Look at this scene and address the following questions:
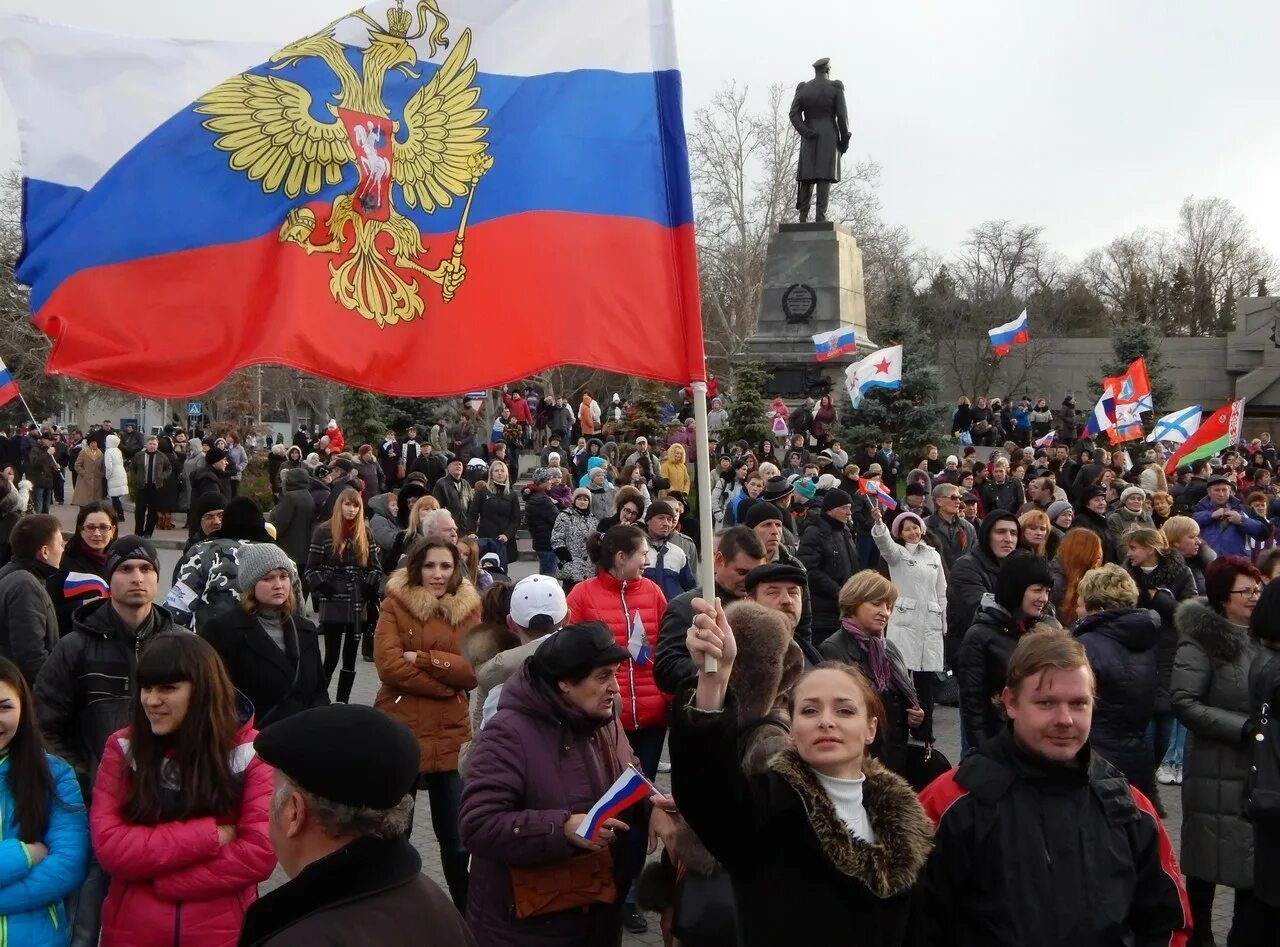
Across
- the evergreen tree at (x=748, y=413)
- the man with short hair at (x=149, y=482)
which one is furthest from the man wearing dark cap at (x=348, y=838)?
the evergreen tree at (x=748, y=413)

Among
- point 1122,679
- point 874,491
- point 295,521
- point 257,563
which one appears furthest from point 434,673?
point 295,521

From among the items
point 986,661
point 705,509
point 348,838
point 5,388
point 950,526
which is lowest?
point 986,661

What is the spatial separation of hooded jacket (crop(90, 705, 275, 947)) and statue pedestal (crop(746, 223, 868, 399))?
25.1 metres

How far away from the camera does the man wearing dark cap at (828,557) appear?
9.84 meters

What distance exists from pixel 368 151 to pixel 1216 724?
382cm

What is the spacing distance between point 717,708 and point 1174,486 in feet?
52.2

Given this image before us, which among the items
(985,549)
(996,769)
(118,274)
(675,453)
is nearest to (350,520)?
(985,549)

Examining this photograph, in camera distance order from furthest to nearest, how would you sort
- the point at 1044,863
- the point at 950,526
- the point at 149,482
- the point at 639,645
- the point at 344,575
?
the point at 149,482 → the point at 950,526 → the point at 344,575 → the point at 639,645 → the point at 1044,863

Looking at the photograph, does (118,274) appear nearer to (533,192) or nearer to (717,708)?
(533,192)

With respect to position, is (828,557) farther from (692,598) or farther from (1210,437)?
(1210,437)

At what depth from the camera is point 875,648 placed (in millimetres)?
6086

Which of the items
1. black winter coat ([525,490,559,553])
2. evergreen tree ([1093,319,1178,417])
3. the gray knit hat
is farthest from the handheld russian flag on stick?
the gray knit hat

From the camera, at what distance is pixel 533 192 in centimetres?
420

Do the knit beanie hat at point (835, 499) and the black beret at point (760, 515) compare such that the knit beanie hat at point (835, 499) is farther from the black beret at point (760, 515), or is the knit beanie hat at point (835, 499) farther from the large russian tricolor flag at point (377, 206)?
the large russian tricolor flag at point (377, 206)
